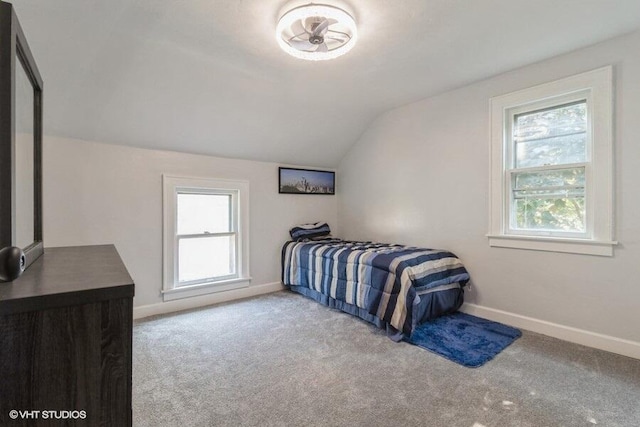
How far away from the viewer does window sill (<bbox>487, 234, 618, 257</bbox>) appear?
7.66 feet

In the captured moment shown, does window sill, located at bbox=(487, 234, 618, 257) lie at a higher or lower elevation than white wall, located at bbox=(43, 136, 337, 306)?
lower

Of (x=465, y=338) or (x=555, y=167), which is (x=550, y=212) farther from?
(x=465, y=338)

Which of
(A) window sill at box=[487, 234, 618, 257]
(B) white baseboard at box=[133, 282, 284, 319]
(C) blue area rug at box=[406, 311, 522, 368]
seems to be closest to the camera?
(C) blue area rug at box=[406, 311, 522, 368]

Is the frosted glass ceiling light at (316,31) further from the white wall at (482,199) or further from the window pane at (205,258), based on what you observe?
the window pane at (205,258)

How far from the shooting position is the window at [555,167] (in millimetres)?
2340

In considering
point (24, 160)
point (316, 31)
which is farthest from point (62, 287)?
point (316, 31)

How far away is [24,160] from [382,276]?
2.40 m

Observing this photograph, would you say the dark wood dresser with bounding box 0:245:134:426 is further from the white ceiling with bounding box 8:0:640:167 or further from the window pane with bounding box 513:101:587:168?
the window pane with bounding box 513:101:587:168

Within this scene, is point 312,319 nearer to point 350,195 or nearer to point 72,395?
point 350,195

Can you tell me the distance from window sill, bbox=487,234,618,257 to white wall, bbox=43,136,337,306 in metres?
2.70

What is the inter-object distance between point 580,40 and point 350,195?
114 inches

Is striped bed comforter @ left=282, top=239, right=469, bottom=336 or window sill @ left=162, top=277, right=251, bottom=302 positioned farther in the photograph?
window sill @ left=162, top=277, right=251, bottom=302
